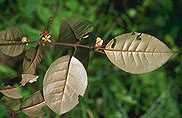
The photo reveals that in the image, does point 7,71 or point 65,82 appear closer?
point 65,82

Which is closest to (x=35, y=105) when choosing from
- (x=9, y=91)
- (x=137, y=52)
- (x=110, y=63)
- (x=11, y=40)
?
(x=9, y=91)

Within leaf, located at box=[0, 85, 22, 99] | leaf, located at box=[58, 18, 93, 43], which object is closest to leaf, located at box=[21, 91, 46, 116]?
leaf, located at box=[0, 85, 22, 99]

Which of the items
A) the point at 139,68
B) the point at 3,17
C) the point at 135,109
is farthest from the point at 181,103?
the point at 139,68

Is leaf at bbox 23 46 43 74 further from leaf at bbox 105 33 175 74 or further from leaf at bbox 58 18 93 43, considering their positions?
leaf at bbox 105 33 175 74

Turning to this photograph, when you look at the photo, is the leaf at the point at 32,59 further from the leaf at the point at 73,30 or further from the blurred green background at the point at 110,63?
the blurred green background at the point at 110,63

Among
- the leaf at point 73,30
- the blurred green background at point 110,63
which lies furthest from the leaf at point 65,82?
the blurred green background at point 110,63

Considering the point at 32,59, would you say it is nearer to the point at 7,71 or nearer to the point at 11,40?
the point at 11,40

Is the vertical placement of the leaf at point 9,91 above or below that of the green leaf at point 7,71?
above
